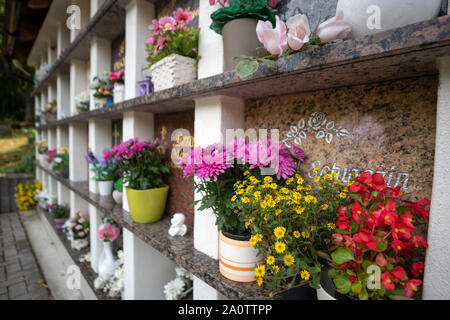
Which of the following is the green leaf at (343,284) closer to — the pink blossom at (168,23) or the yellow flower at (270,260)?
the yellow flower at (270,260)

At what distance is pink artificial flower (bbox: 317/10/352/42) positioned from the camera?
1.76 ft

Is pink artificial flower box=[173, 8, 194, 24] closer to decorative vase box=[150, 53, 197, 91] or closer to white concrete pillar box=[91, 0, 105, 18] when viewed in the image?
decorative vase box=[150, 53, 197, 91]

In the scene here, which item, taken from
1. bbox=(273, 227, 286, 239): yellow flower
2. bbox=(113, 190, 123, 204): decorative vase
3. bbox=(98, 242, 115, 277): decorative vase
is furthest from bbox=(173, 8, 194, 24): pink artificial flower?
bbox=(98, 242, 115, 277): decorative vase

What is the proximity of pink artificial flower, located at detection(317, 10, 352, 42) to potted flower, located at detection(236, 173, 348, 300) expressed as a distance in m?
0.35

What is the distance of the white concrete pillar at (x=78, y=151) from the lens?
9.07ft

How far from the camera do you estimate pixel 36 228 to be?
3820 millimetres

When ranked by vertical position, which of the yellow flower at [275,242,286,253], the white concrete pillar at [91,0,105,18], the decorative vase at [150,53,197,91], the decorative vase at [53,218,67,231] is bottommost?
the decorative vase at [53,218,67,231]

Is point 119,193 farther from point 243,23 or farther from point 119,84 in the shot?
point 243,23

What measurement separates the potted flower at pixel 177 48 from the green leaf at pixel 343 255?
96 centimetres

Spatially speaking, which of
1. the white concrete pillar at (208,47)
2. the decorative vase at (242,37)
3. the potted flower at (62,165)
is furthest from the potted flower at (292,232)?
the potted flower at (62,165)

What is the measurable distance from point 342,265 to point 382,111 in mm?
462

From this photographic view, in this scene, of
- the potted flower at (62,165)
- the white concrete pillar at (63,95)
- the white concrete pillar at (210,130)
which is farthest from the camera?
the white concrete pillar at (63,95)

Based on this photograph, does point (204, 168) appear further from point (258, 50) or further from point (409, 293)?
point (409, 293)
